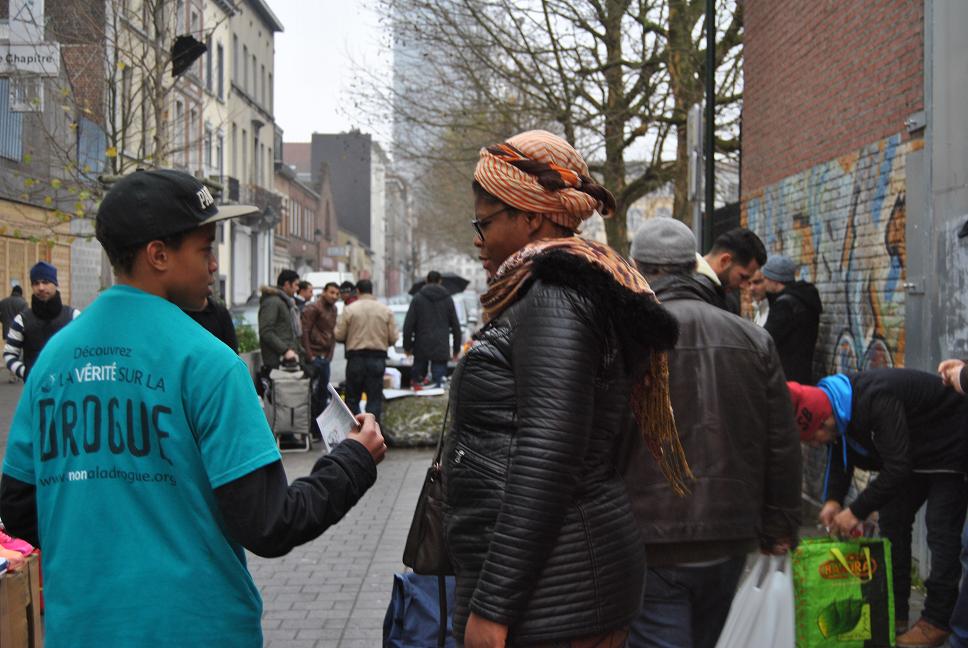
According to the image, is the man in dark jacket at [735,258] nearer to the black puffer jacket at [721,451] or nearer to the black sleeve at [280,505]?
the black puffer jacket at [721,451]

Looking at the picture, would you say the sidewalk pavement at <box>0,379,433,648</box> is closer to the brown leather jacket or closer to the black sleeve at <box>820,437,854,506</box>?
the black sleeve at <box>820,437,854,506</box>

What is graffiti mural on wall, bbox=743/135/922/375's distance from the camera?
7672 mm

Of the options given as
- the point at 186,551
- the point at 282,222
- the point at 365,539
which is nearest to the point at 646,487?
the point at 186,551

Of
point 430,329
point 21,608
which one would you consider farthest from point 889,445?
point 430,329

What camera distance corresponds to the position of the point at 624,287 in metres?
2.43

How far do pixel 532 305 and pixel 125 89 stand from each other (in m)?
14.5

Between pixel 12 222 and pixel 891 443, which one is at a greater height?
pixel 12 222

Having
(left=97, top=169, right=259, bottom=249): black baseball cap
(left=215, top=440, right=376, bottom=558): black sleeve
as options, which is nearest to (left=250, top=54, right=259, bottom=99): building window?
(left=97, top=169, right=259, bottom=249): black baseball cap

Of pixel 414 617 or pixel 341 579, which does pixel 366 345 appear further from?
pixel 414 617

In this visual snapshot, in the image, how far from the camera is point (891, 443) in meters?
4.69

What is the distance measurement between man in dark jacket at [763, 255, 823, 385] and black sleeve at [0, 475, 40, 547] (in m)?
6.36

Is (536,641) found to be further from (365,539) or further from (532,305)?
(365,539)

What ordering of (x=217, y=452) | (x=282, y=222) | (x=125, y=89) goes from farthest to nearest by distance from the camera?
(x=282, y=222) → (x=125, y=89) → (x=217, y=452)

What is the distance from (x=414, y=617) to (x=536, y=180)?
1511 millimetres
